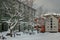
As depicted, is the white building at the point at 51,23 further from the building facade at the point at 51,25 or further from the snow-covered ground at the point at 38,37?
the snow-covered ground at the point at 38,37

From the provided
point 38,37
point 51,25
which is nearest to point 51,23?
point 51,25

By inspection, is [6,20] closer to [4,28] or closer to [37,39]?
[4,28]

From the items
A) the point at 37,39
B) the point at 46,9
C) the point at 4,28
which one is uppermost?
the point at 46,9

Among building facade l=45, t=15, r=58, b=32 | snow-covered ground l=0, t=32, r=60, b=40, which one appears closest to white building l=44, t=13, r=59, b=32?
building facade l=45, t=15, r=58, b=32

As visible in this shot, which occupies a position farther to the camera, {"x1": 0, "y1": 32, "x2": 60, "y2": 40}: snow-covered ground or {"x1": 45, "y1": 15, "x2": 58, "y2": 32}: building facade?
{"x1": 45, "y1": 15, "x2": 58, "y2": 32}: building facade

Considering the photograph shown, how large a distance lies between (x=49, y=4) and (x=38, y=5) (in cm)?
21

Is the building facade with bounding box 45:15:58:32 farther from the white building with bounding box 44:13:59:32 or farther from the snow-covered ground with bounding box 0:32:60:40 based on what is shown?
the snow-covered ground with bounding box 0:32:60:40

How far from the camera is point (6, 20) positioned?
3.18 meters

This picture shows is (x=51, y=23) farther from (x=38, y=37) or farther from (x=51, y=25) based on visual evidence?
(x=38, y=37)

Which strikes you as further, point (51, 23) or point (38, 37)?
point (51, 23)

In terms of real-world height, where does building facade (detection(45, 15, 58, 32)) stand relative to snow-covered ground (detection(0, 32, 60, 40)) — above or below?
above

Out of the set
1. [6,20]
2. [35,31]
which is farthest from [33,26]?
[6,20]

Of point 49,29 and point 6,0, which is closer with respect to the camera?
point 6,0

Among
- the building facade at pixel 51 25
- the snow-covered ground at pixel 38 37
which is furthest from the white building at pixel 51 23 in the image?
the snow-covered ground at pixel 38 37
